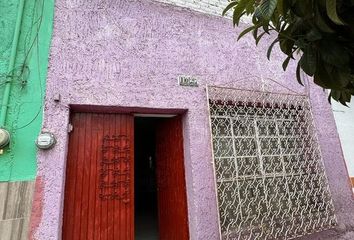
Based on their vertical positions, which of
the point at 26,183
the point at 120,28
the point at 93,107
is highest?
the point at 120,28

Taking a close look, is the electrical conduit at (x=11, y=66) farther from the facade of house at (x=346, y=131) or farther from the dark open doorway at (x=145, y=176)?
the facade of house at (x=346, y=131)

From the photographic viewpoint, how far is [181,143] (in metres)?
3.19

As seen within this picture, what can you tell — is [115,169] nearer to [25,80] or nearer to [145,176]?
[25,80]

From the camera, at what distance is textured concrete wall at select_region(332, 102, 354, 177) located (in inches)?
157

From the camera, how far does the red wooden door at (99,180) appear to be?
2.60 metres

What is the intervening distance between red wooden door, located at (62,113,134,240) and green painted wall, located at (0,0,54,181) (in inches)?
15.7

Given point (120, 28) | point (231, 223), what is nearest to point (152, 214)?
point (231, 223)

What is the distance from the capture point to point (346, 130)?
415cm

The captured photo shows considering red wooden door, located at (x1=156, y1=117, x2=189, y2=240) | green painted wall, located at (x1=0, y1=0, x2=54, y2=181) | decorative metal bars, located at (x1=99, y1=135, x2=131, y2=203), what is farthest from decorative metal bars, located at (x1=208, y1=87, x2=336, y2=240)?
green painted wall, located at (x1=0, y1=0, x2=54, y2=181)

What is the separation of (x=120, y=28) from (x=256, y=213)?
287 cm

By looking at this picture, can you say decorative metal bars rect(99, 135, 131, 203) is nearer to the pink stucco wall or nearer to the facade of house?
the pink stucco wall

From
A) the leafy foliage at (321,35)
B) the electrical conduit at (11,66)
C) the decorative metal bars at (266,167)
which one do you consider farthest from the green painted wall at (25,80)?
the leafy foliage at (321,35)

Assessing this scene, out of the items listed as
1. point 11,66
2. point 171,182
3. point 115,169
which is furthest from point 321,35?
point 11,66

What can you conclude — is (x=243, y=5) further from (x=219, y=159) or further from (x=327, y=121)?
(x=327, y=121)
